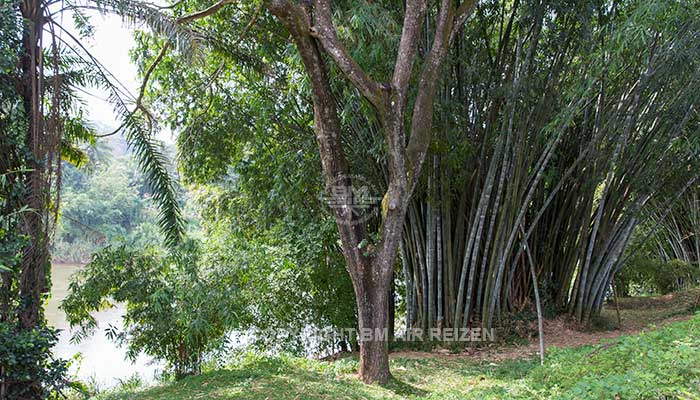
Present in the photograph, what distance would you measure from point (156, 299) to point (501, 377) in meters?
2.61

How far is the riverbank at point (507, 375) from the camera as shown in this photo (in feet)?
6.39

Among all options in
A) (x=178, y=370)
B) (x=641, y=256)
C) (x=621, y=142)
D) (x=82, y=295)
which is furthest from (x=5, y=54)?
(x=641, y=256)

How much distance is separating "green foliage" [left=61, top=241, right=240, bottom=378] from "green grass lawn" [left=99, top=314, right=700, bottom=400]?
41 cm

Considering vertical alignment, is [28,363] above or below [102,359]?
above

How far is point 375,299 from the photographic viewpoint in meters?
3.78

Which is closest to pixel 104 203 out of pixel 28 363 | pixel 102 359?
pixel 102 359

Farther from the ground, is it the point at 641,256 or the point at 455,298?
the point at 641,256

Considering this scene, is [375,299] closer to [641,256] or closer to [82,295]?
[82,295]

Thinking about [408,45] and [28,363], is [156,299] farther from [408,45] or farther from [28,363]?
[408,45]

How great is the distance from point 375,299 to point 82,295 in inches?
89.3

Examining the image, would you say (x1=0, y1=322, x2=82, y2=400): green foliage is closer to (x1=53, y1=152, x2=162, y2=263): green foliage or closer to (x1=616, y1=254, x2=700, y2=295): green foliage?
(x1=53, y1=152, x2=162, y2=263): green foliage

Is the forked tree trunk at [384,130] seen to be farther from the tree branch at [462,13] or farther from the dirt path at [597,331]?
the dirt path at [597,331]

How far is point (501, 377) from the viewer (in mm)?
4016

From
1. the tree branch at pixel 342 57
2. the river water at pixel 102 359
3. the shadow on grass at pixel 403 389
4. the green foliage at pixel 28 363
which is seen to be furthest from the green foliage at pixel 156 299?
the tree branch at pixel 342 57
